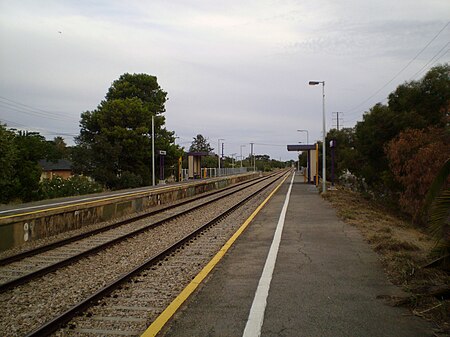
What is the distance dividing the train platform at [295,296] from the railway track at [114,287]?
605 mm

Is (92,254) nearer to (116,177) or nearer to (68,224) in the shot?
(68,224)

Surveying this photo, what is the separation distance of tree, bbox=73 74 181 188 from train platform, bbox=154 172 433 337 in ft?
117

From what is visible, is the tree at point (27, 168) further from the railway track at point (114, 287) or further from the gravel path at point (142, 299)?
the gravel path at point (142, 299)

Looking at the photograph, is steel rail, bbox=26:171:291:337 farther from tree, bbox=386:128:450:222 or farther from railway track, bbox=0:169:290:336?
tree, bbox=386:128:450:222

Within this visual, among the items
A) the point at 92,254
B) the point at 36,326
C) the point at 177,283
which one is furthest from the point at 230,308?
the point at 92,254

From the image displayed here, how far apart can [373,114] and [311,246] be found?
19033 mm

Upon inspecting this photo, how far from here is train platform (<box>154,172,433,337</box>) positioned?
4423 mm

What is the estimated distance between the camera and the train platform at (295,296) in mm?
4423

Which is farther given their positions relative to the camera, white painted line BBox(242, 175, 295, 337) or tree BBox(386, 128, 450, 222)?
tree BBox(386, 128, 450, 222)

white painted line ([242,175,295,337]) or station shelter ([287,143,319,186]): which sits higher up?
station shelter ([287,143,319,186])

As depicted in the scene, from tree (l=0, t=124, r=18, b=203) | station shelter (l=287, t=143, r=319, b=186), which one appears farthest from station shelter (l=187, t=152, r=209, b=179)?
tree (l=0, t=124, r=18, b=203)

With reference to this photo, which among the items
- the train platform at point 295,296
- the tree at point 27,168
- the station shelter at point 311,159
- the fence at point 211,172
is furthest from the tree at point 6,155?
the fence at point 211,172

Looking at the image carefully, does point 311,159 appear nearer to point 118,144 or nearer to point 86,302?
point 118,144

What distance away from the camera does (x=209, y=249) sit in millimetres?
A: 9508
